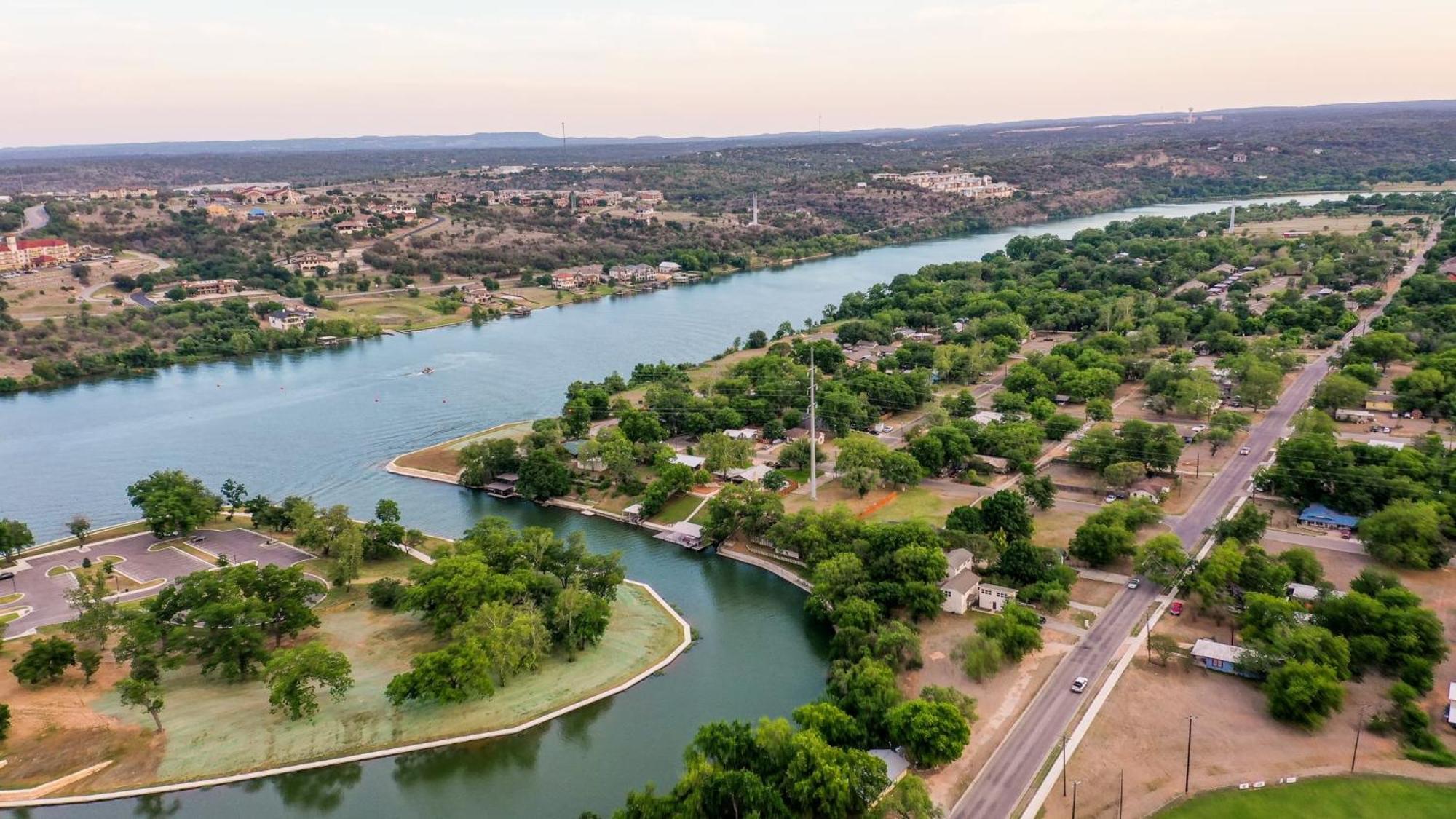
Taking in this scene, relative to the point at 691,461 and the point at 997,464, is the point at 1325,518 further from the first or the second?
the point at 691,461

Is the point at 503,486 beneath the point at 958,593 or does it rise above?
beneath

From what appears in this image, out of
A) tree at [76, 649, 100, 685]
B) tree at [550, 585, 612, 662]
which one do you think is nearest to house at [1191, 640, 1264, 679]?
tree at [550, 585, 612, 662]

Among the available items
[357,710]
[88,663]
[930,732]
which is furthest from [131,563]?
[930,732]

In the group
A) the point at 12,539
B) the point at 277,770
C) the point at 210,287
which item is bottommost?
the point at 277,770

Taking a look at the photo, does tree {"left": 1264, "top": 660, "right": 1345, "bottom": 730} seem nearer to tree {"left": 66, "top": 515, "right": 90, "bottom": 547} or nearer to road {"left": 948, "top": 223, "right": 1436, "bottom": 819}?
road {"left": 948, "top": 223, "right": 1436, "bottom": 819}

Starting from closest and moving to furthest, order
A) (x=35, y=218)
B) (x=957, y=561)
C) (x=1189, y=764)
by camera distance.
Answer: (x=1189, y=764), (x=957, y=561), (x=35, y=218)

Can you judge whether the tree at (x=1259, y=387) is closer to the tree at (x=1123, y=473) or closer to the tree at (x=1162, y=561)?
the tree at (x=1123, y=473)
